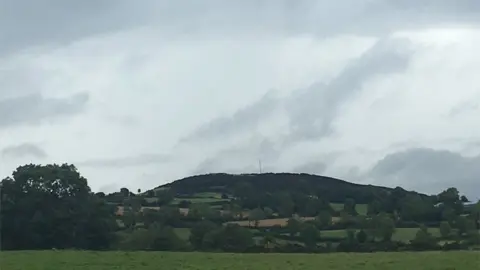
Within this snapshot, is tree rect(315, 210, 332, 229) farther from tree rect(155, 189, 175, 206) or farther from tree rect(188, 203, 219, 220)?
tree rect(155, 189, 175, 206)

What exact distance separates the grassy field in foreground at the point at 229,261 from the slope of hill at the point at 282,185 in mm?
76962

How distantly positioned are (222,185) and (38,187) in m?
53.9

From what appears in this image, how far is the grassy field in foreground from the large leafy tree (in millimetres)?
32246

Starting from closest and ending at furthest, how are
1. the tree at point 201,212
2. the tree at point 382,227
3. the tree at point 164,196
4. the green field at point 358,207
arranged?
the tree at point 382,227 < the tree at point 201,212 < the green field at point 358,207 < the tree at point 164,196

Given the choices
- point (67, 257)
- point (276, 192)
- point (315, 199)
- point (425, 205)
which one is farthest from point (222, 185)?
point (67, 257)

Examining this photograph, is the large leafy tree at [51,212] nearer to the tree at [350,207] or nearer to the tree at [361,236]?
the tree at [361,236]

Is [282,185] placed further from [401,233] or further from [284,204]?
[401,233]

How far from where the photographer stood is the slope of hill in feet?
412

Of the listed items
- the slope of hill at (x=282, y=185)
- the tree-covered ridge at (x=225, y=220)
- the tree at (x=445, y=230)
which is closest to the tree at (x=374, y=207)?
the tree-covered ridge at (x=225, y=220)

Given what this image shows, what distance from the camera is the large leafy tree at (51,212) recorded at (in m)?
79.6

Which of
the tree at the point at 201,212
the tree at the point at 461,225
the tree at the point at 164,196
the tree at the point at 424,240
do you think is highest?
the tree at the point at 164,196

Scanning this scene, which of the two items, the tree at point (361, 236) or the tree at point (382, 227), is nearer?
the tree at point (361, 236)

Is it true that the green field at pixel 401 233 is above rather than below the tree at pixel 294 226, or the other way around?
below

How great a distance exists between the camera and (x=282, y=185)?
133500mm
